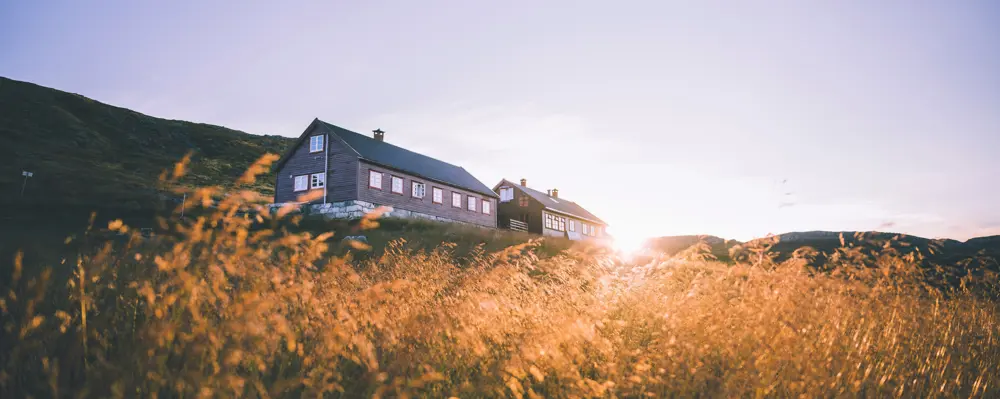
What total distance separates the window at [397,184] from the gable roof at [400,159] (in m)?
0.67

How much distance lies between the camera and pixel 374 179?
31.1m

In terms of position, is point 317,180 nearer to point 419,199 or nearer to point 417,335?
point 419,199

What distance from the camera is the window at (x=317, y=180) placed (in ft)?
103

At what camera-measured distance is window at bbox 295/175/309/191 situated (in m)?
32.3

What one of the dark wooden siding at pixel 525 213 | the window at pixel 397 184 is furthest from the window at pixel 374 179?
the dark wooden siding at pixel 525 213

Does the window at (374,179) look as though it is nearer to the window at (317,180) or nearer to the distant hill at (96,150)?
the window at (317,180)

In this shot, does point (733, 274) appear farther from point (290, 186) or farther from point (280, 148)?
point (280, 148)

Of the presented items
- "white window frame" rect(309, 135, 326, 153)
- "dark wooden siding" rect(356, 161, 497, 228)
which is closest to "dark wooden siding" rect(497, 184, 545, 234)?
"dark wooden siding" rect(356, 161, 497, 228)

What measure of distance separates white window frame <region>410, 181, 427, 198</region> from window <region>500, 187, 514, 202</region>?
13178mm

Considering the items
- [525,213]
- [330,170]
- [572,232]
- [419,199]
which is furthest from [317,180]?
[572,232]

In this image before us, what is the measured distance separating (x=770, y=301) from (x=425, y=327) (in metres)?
3.27

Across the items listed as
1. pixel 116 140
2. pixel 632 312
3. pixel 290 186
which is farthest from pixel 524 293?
pixel 116 140

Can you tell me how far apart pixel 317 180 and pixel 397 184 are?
4.89 m

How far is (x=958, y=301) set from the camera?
7.07m
